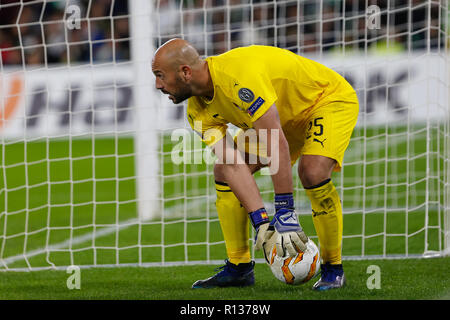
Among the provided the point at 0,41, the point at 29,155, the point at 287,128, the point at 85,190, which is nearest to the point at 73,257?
the point at 287,128

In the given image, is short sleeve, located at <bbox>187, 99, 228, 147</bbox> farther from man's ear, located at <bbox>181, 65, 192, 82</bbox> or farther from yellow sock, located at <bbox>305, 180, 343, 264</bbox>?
yellow sock, located at <bbox>305, 180, 343, 264</bbox>

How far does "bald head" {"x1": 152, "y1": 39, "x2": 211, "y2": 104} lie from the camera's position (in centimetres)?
368

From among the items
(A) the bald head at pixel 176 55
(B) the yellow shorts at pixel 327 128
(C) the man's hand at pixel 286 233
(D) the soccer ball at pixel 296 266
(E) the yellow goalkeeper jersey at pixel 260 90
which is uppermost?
(A) the bald head at pixel 176 55

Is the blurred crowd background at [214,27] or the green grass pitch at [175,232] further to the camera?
the blurred crowd background at [214,27]

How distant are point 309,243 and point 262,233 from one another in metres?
0.34

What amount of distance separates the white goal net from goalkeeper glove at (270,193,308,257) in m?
1.95

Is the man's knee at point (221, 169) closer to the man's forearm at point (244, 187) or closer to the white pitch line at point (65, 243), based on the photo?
the man's forearm at point (244, 187)

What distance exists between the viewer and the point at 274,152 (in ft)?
11.5

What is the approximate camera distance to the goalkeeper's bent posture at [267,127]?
3.52 m

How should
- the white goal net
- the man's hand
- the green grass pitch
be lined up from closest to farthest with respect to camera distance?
the man's hand < the green grass pitch < the white goal net

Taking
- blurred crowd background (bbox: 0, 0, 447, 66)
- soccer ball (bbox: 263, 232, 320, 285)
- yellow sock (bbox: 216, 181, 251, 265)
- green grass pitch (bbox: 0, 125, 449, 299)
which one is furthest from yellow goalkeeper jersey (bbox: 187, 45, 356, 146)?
blurred crowd background (bbox: 0, 0, 447, 66)

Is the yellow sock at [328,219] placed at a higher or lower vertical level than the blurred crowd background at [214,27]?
Result: lower

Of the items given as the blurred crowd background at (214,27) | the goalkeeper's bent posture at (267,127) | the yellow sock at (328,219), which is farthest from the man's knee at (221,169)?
the blurred crowd background at (214,27)

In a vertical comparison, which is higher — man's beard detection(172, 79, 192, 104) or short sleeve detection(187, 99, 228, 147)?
man's beard detection(172, 79, 192, 104)
